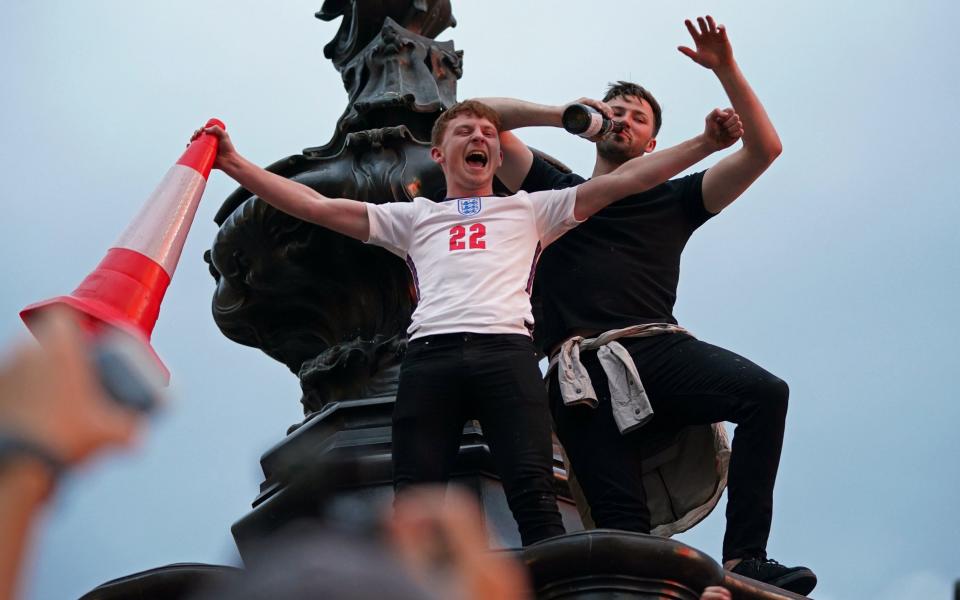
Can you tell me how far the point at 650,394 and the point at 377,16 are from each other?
9.41 feet

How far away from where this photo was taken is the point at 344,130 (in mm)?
5535

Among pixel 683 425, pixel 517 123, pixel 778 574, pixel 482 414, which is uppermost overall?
pixel 517 123

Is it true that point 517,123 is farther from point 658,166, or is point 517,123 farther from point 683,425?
point 683,425

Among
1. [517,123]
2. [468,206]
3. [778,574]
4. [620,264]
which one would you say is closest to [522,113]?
[517,123]

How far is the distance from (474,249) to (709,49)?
1003 mm

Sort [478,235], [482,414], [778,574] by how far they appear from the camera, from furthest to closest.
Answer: [478,235], [482,414], [778,574]

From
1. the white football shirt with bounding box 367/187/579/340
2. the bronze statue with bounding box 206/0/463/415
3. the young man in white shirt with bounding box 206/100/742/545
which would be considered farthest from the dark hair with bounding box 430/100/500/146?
the bronze statue with bounding box 206/0/463/415

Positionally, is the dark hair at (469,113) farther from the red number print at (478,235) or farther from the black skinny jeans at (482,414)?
the black skinny jeans at (482,414)

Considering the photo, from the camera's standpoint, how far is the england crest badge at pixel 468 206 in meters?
4.35

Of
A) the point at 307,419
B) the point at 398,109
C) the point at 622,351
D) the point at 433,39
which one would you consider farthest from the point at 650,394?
the point at 433,39

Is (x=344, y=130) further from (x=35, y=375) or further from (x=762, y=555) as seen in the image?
(x=35, y=375)

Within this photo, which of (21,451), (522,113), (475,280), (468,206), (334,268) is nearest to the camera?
(21,451)

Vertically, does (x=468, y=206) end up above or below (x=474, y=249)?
above

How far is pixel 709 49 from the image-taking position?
4.45 meters
